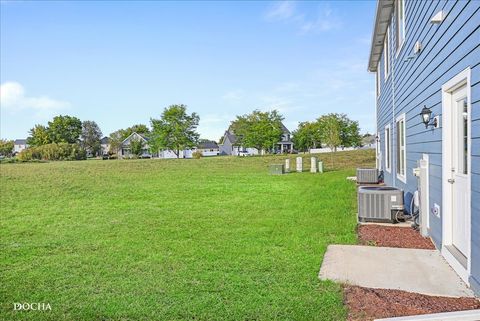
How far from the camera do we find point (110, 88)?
60.2 ft

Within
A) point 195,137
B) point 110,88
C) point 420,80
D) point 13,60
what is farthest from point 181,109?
point 420,80

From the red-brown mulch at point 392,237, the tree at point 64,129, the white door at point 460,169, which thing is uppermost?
the tree at point 64,129

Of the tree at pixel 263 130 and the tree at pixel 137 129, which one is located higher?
the tree at pixel 137 129

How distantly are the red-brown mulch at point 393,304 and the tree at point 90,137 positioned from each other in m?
82.1

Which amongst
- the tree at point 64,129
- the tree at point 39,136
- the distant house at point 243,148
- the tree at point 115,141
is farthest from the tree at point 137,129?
the distant house at point 243,148

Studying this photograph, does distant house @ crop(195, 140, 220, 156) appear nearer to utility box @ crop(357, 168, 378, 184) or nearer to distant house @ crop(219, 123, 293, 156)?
distant house @ crop(219, 123, 293, 156)

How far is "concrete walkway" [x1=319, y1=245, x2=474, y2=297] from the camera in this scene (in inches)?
140

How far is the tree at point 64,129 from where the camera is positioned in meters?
73.2

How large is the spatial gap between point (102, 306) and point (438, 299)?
302cm

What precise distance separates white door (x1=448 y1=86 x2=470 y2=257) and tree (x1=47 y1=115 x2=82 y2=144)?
255 ft

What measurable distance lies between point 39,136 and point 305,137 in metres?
52.3

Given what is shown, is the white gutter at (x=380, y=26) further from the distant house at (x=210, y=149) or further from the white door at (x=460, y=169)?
the distant house at (x=210, y=149)

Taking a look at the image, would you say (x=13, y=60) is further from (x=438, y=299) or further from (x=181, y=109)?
(x=181, y=109)

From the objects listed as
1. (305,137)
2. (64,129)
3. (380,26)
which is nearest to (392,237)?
(380,26)
